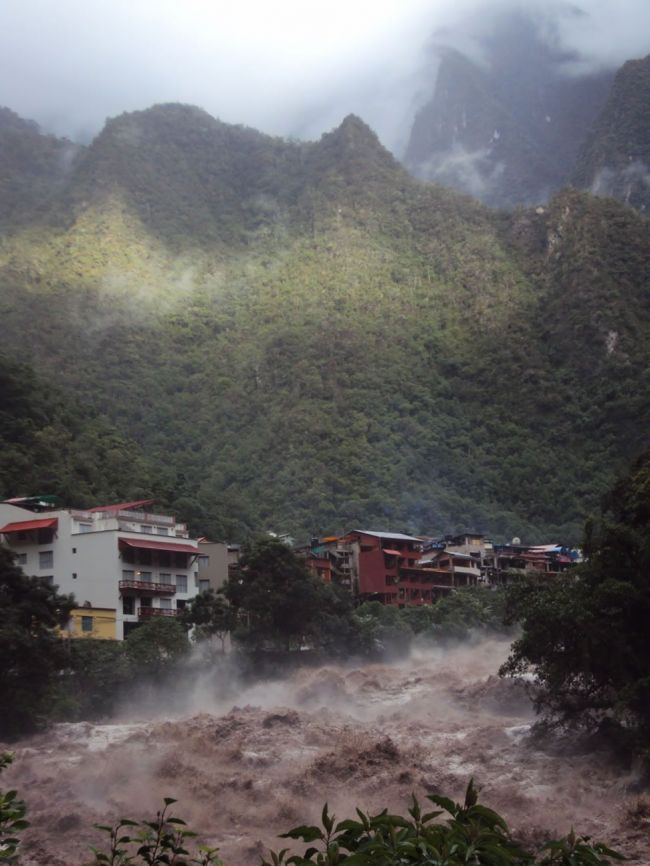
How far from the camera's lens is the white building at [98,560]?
48562 millimetres

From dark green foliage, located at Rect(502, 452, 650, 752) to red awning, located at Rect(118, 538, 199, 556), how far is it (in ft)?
74.7

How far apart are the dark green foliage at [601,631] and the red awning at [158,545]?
22758 millimetres

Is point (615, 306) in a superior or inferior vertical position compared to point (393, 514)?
superior

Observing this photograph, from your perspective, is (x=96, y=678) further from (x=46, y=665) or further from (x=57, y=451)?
(x=57, y=451)

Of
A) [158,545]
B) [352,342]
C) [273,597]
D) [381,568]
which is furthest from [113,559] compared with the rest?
[352,342]

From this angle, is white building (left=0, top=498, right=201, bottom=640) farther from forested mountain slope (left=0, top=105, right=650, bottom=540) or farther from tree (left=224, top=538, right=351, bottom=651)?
forested mountain slope (left=0, top=105, right=650, bottom=540)

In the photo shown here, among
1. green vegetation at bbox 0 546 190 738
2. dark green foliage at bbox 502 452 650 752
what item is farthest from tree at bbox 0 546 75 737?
dark green foliage at bbox 502 452 650 752

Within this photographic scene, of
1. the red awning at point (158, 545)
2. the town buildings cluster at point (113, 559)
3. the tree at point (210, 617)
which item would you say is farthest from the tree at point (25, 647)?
the tree at point (210, 617)

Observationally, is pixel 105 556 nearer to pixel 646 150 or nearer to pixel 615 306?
pixel 615 306

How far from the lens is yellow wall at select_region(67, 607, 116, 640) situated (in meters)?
46.3

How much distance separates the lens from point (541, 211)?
137000 mm

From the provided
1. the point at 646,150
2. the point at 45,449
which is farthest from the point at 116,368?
the point at 646,150

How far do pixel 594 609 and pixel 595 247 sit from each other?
330ft

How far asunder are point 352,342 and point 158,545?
2583 inches
